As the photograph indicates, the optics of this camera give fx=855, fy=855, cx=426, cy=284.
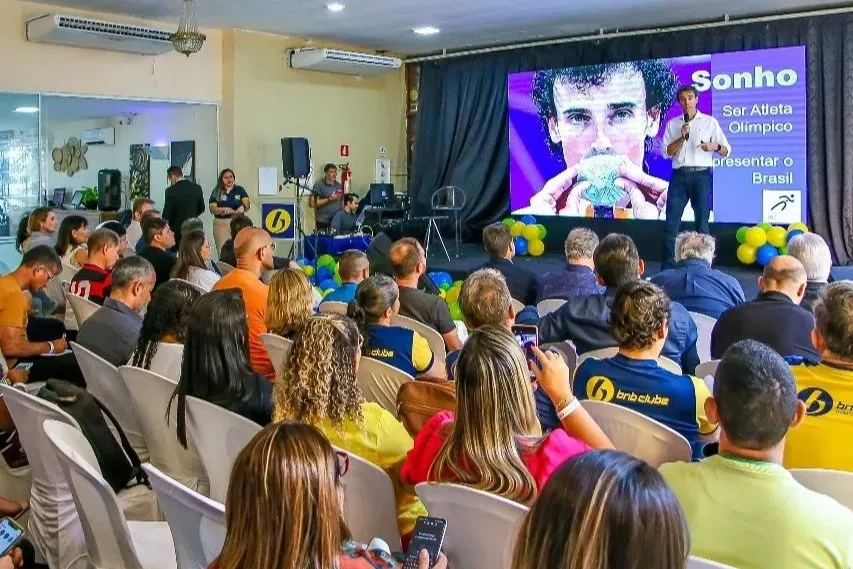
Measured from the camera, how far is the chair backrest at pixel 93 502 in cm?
192

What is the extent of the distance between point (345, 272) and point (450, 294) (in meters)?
1.89

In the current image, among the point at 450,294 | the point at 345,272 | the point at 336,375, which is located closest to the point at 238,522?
the point at 336,375

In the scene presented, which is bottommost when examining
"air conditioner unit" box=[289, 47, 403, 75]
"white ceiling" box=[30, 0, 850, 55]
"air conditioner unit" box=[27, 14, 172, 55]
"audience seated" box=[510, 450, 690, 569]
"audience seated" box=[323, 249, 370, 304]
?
"audience seated" box=[510, 450, 690, 569]

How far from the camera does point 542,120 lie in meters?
10.7

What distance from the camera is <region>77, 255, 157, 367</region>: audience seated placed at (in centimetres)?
363

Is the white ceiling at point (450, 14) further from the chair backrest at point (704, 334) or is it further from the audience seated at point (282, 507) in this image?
the audience seated at point (282, 507)

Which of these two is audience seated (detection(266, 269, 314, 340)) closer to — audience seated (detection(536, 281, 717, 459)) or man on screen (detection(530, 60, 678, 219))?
audience seated (detection(536, 281, 717, 459))

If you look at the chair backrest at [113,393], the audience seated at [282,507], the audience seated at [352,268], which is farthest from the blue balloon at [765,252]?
the audience seated at [282,507]

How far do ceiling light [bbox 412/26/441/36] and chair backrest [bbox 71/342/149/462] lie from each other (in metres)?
7.65

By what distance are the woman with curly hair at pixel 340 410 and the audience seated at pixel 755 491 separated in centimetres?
81

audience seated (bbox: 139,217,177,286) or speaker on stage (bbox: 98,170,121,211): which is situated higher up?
speaker on stage (bbox: 98,170,121,211)

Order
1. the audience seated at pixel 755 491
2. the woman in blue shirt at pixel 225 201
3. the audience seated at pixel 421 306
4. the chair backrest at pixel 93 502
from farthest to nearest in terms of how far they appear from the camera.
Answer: the woman in blue shirt at pixel 225 201, the audience seated at pixel 421 306, the chair backrest at pixel 93 502, the audience seated at pixel 755 491

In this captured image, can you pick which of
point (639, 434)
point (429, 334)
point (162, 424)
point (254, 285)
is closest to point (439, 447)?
point (639, 434)

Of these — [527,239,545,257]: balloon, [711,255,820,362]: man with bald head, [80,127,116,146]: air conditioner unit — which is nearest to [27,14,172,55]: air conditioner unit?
[80,127,116,146]: air conditioner unit
